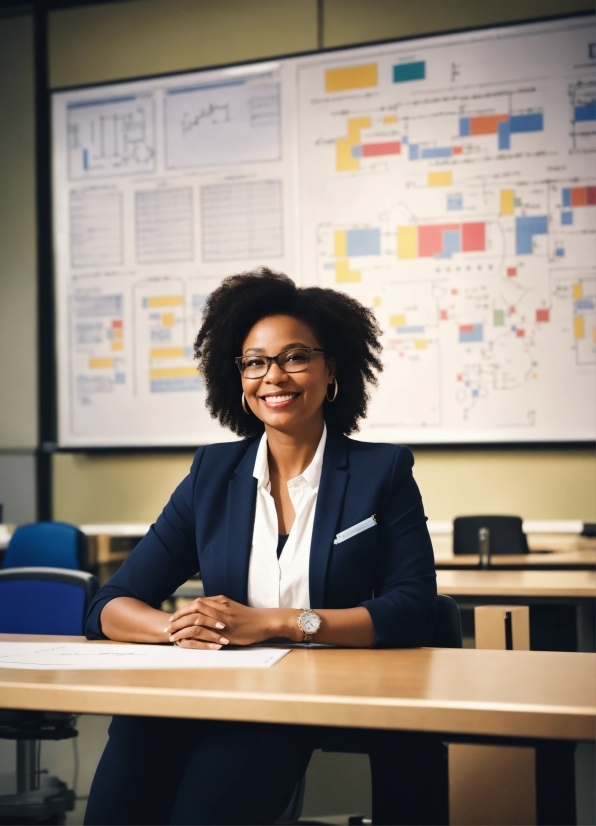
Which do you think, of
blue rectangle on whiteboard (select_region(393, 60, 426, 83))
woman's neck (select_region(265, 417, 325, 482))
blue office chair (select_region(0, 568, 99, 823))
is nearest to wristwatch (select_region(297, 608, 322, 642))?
woman's neck (select_region(265, 417, 325, 482))

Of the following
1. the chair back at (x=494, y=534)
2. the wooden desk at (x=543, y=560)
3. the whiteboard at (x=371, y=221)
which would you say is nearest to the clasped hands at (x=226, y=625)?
the wooden desk at (x=543, y=560)

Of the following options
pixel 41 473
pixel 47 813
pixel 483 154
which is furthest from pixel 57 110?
pixel 47 813

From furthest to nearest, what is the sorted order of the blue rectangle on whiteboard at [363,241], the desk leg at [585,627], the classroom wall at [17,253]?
the classroom wall at [17,253], the blue rectangle on whiteboard at [363,241], the desk leg at [585,627]

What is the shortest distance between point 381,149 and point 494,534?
6.80ft

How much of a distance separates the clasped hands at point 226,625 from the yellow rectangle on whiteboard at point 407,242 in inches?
129

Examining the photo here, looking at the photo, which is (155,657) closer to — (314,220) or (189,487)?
(189,487)

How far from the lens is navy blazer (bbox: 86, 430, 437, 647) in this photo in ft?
5.59

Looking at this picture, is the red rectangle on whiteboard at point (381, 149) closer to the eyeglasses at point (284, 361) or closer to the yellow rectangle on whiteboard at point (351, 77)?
the yellow rectangle on whiteboard at point (351, 77)

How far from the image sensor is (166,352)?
5.02 metres

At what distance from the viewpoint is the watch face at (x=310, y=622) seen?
1.60 metres

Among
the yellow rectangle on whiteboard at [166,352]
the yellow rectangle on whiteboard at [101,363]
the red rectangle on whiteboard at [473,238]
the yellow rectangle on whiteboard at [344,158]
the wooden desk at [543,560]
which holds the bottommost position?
the wooden desk at [543,560]

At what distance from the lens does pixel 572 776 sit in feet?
3.94

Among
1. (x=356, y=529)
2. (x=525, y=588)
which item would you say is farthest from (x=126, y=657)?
(x=525, y=588)

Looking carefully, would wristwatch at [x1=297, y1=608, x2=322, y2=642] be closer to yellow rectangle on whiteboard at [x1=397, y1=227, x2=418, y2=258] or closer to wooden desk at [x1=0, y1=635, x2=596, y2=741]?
wooden desk at [x1=0, y1=635, x2=596, y2=741]
